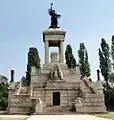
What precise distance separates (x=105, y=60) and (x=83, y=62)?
4746 millimetres

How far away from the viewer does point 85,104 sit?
971 inches

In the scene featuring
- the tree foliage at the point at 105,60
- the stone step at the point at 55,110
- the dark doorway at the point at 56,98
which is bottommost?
the stone step at the point at 55,110

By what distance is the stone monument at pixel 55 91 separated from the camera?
2447cm

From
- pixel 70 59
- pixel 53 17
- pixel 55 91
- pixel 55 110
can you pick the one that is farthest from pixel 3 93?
pixel 55 110

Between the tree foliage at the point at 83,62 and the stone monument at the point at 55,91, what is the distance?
16918 mm

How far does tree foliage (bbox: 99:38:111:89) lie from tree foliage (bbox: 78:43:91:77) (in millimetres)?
2859

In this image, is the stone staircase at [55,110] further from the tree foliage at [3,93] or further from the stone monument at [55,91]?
the tree foliage at [3,93]

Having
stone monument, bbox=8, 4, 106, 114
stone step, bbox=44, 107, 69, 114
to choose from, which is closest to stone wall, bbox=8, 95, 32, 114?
stone monument, bbox=8, 4, 106, 114

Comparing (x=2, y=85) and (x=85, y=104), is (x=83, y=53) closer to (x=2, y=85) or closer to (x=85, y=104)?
(x=2, y=85)

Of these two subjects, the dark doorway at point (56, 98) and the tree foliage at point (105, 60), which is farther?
the tree foliage at point (105, 60)

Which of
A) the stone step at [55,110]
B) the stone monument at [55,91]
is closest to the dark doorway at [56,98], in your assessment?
the stone monument at [55,91]

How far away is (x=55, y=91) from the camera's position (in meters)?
26.5

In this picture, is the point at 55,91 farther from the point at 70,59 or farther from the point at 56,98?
the point at 70,59

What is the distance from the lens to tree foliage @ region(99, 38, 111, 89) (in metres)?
44.1
